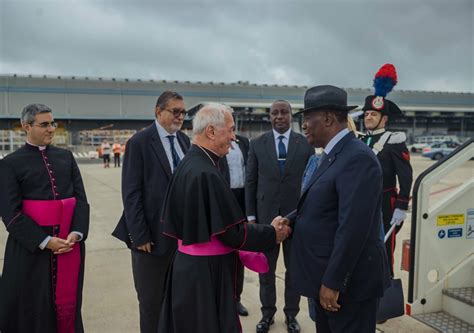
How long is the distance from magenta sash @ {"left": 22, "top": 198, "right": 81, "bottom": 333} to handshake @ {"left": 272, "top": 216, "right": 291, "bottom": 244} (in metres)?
1.65

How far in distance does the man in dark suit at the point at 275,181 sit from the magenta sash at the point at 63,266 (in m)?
1.58

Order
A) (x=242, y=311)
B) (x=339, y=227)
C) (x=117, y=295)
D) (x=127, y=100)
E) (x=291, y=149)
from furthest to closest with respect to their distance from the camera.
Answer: (x=127, y=100), (x=117, y=295), (x=242, y=311), (x=291, y=149), (x=339, y=227)

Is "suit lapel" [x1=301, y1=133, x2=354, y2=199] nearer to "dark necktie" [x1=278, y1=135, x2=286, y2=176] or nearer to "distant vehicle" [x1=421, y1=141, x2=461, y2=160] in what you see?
"dark necktie" [x1=278, y1=135, x2=286, y2=176]

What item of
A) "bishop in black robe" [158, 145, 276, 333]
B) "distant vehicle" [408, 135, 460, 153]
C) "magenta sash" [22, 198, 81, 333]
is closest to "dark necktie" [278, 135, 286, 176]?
"bishop in black robe" [158, 145, 276, 333]

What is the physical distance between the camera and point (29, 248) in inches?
111

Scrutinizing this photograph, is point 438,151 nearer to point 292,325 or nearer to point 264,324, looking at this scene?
point 292,325

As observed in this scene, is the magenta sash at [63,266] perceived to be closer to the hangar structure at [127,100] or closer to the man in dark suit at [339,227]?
the man in dark suit at [339,227]

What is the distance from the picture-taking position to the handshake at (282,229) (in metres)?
2.42

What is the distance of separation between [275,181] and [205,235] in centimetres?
158

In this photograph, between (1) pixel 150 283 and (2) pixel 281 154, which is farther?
(2) pixel 281 154

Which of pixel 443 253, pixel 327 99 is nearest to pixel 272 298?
pixel 443 253

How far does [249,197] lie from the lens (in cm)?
391

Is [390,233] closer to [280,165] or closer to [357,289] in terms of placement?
[280,165]

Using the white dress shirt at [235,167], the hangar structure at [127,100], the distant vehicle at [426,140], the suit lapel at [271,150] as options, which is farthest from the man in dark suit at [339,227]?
the distant vehicle at [426,140]
